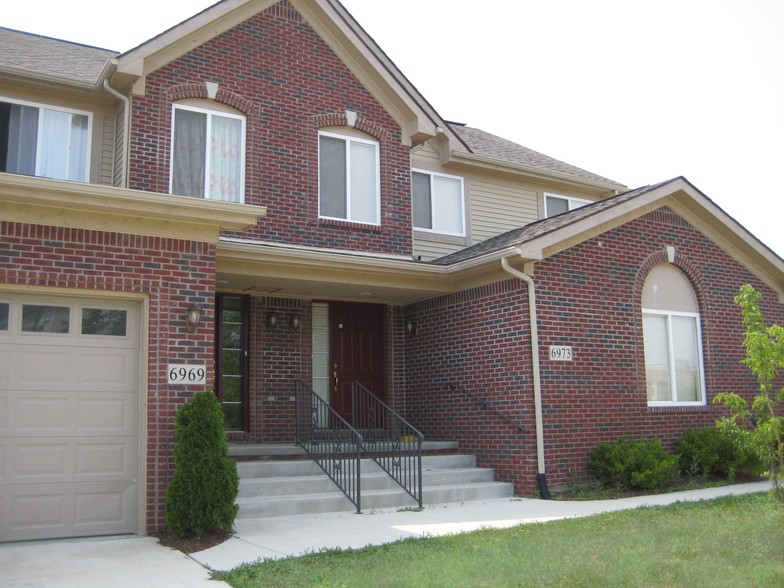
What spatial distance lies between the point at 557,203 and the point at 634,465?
772 cm

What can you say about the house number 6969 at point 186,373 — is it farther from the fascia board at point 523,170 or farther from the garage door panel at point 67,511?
the fascia board at point 523,170

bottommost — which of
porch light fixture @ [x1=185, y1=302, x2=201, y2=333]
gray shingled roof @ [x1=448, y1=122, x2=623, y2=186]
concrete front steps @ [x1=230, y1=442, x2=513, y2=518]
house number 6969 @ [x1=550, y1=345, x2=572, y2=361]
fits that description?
concrete front steps @ [x1=230, y1=442, x2=513, y2=518]

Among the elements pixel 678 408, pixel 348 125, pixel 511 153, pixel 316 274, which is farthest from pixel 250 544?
pixel 511 153

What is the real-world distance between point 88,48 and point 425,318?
877cm

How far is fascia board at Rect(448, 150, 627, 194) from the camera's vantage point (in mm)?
15797

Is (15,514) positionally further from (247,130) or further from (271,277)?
(247,130)

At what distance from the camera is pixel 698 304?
13.8m

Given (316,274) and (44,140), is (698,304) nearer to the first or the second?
(316,274)

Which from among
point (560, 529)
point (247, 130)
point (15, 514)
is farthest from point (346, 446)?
point (247, 130)

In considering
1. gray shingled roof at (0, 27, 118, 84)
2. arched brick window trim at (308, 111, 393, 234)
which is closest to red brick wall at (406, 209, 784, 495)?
arched brick window trim at (308, 111, 393, 234)

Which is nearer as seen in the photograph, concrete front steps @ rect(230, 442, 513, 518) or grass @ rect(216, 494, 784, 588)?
grass @ rect(216, 494, 784, 588)

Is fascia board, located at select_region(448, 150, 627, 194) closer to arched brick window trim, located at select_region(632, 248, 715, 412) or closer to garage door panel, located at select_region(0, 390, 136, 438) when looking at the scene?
arched brick window trim, located at select_region(632, 248, 715, 412)

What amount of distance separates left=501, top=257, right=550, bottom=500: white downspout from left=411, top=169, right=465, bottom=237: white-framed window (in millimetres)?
3862

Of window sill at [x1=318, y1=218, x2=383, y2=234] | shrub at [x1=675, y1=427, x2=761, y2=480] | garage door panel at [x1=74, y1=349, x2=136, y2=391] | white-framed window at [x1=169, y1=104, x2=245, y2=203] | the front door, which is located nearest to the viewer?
garage door panel at [x1=74, y1=349, x2=136, y2=391]
